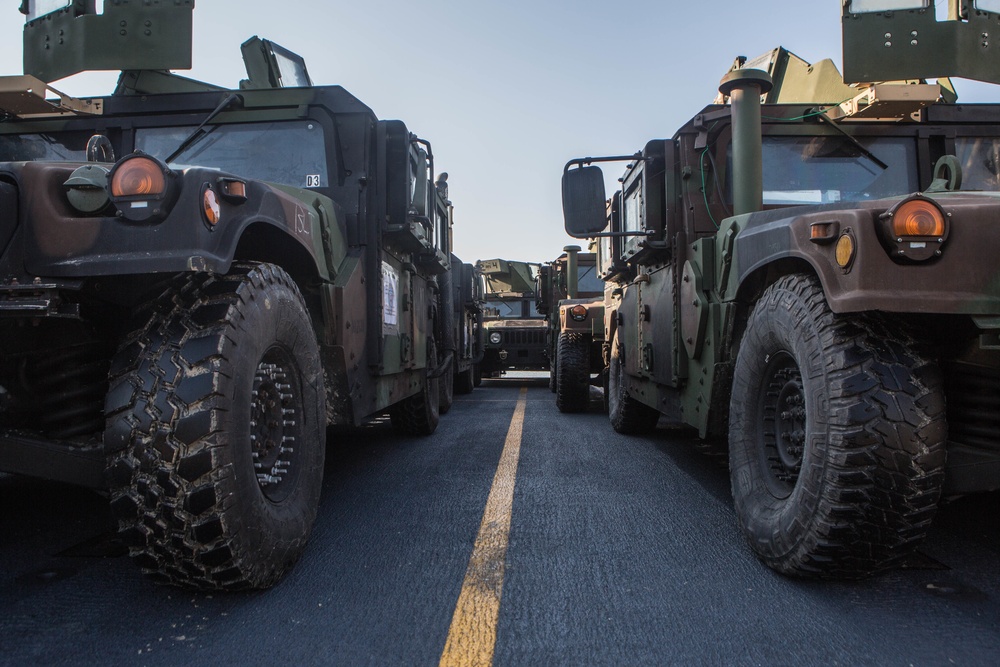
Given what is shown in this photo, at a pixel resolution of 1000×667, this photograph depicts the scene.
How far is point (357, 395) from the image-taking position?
13.2 feet

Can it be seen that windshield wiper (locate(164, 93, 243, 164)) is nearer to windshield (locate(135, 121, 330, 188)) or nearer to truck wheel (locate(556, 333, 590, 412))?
windshield (locate(135, 121, 330, 188))

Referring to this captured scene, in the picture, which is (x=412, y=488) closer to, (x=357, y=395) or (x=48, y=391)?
(x=357, y=395)

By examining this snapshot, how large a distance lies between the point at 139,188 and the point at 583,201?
2.53 meters

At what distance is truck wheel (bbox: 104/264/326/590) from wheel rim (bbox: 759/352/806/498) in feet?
6.38

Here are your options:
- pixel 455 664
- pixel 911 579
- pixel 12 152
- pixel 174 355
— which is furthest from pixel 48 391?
pixel 911 579

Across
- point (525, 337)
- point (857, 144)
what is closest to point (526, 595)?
point (857, 144)

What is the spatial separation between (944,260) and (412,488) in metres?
3.03

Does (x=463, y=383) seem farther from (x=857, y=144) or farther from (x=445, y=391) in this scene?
(x=857, y=144)

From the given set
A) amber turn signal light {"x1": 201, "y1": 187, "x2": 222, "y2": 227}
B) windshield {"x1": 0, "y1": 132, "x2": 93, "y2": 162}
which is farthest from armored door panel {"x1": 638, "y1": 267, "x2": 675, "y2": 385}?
windshield {"x1": 0, "y1": 132, "x2": 93, "y2": 162}

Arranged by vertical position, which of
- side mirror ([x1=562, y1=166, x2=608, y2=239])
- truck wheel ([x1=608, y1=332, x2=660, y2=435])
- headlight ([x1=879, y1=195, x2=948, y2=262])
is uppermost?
side mirror ([x1=562, y1=166, x2=608, y2=239])

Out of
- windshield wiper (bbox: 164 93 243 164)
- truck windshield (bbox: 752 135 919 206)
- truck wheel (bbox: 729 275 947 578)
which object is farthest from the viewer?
truck windshield (bbox: 752 135 919 206)

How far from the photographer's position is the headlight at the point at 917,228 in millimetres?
2262

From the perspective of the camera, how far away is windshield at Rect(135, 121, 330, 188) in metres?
4.21

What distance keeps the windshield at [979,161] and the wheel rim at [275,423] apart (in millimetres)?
3842
